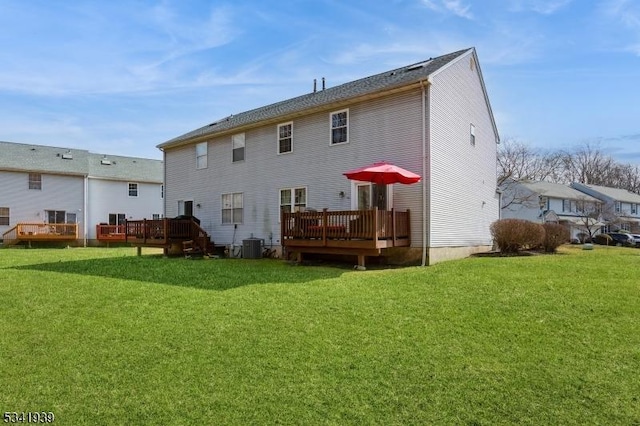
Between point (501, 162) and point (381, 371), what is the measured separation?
39701mm

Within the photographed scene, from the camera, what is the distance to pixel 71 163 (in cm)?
3083

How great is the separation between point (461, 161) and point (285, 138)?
6.62 metres

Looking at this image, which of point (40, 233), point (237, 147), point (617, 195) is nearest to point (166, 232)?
point (237, 147)

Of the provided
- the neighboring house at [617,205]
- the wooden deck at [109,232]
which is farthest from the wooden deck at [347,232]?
the neighboring house at [617,205]

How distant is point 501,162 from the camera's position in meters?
40.2

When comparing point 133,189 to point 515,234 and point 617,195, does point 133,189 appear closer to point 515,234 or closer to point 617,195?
point 515,234

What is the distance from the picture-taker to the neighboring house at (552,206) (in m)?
39.3

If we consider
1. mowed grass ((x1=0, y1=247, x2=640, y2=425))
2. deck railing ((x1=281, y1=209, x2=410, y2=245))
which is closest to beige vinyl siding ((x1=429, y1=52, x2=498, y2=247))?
deck railing ((x1=281, y1=209, x2=410, y2=245))

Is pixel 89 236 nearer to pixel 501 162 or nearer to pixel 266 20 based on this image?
pixel 266 20

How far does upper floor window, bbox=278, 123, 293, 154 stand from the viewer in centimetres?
1620

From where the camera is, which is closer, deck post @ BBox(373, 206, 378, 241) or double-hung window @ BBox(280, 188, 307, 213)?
deck post @ BBox(373, 206, 378, 241)

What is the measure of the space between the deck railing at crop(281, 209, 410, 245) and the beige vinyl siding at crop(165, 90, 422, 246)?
1.05 metres

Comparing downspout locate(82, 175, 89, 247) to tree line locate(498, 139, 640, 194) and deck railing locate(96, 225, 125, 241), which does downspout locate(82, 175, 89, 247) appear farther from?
tree line locate(498, 139, 640, 194)

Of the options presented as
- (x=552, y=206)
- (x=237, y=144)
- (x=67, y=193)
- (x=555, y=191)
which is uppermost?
(x=237, y=144)
